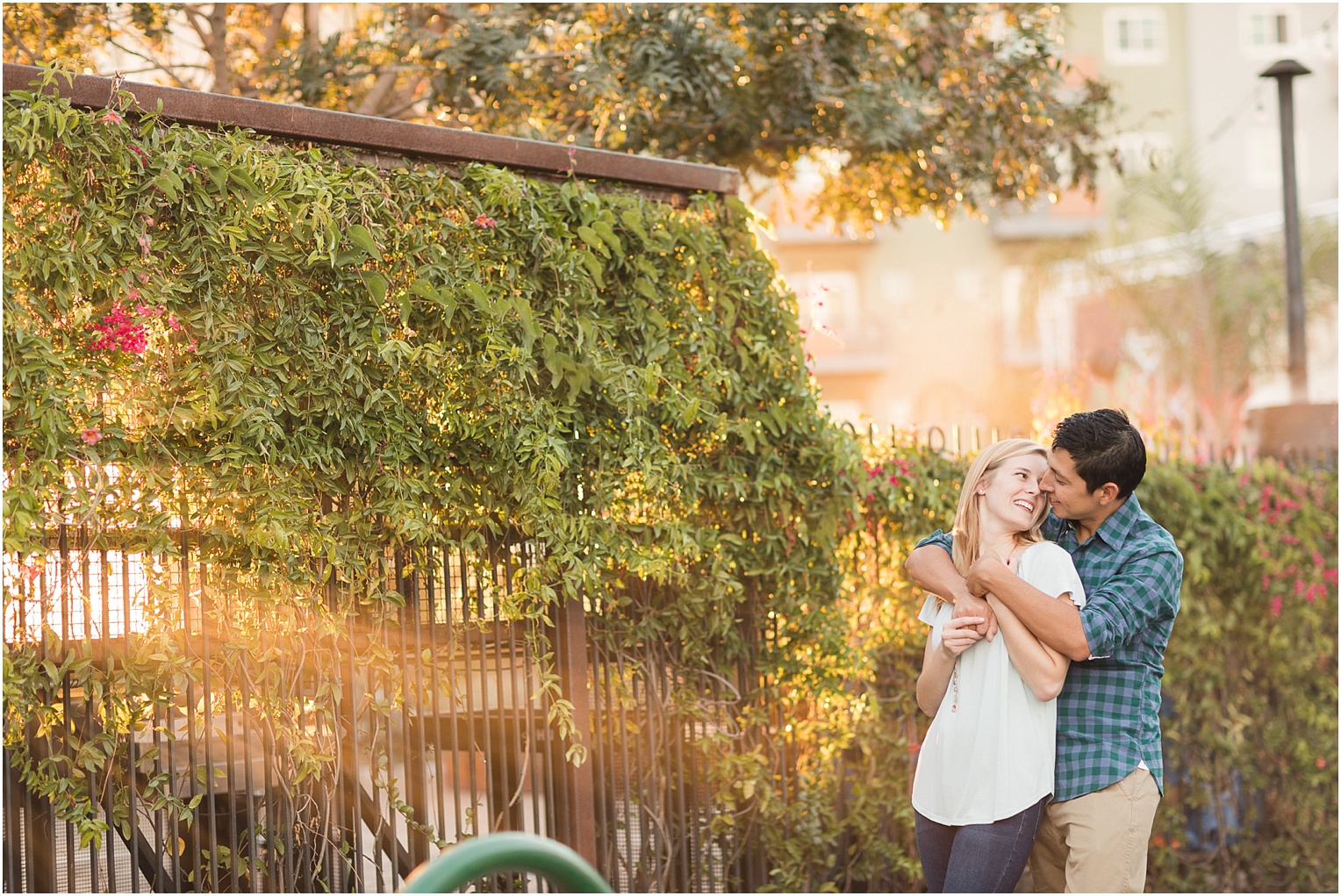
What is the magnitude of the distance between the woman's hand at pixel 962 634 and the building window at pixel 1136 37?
31.7 meters

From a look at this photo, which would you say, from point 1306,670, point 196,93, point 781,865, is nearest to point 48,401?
point 196,93

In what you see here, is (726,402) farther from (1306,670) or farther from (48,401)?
(1306,670)

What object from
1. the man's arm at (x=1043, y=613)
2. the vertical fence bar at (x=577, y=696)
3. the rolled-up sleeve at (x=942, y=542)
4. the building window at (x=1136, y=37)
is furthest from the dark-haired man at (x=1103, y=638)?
the building window at (x=1136, y=37)

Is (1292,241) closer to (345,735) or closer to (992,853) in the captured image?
(992,853)

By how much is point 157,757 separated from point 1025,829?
99.7 inches

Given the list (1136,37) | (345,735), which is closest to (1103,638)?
(345,735)

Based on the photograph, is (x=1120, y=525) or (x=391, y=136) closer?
(x=1120, y=525)

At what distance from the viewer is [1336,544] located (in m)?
6.37

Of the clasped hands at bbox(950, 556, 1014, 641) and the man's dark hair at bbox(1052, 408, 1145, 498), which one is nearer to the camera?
the clasped hands at bbox(950, 556, 1014, 641)

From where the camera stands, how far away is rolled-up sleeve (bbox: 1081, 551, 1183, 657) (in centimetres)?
285

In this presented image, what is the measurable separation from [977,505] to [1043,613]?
1.34 feet

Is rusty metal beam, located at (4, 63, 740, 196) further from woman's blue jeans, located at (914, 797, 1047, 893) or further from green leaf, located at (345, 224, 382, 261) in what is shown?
woman's blue jeans, located at (914, 797, 1047, 893)

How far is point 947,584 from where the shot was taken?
3064mm

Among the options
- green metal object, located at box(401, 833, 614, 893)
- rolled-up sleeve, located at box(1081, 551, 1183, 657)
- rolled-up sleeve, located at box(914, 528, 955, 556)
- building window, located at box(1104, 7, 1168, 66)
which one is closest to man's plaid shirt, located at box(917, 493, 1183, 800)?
rolled-up sleeve, located at box(1081, 551, 1183, 657)
